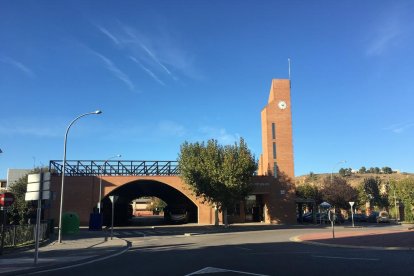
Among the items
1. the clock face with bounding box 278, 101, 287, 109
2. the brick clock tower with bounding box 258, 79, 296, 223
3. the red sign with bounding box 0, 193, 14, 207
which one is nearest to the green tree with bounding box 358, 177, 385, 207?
the brick clock tower with bounding box 258, 79, 296, 223

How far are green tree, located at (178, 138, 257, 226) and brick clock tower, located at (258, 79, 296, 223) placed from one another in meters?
8.73

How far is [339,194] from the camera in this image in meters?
60.1

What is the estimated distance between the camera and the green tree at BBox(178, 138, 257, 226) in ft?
137

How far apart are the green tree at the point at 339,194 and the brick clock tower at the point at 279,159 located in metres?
11.4

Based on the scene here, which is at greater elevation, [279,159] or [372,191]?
[279,159]

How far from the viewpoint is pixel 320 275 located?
11.3 metres

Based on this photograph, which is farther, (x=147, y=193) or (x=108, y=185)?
(x=147, y=193)

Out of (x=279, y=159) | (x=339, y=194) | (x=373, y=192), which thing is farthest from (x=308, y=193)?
(x=279, y=159)

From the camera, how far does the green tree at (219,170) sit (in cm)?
4162

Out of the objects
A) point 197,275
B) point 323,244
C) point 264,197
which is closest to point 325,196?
point 264,197

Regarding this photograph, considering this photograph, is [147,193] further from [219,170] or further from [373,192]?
[373,192]

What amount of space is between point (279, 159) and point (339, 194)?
13759 mm

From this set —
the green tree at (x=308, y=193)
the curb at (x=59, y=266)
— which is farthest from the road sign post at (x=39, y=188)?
the green tree at (x=308, y=193)

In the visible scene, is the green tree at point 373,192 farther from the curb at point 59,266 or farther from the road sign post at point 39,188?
the road sign post at point 39,188
